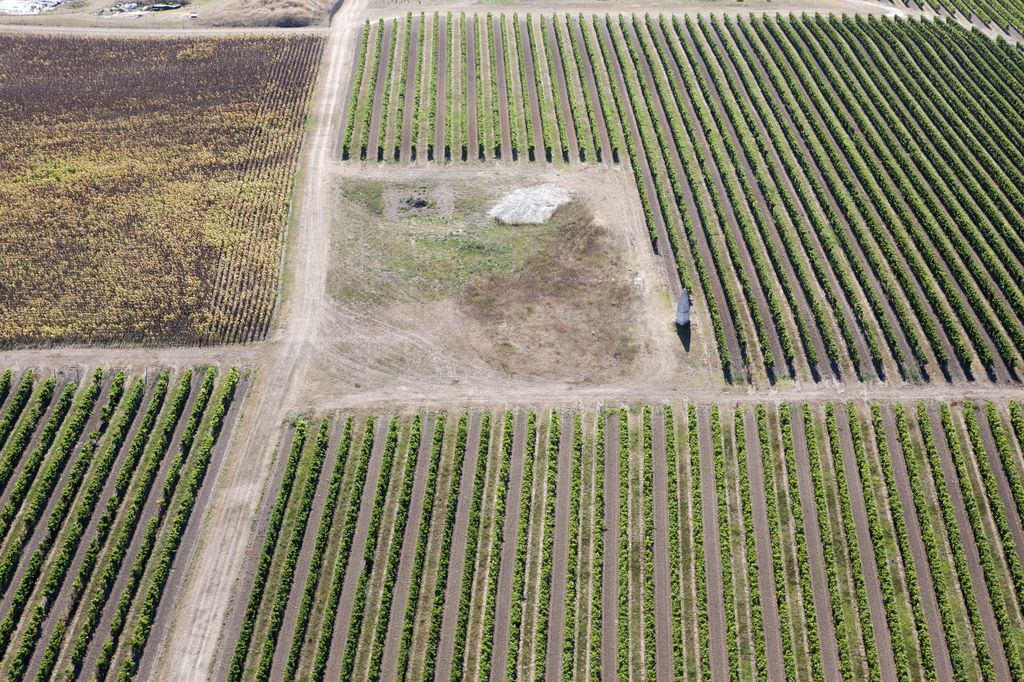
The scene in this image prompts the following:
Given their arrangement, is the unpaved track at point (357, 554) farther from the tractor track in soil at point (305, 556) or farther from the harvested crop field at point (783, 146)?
the harvested crop field at point (783, 146)

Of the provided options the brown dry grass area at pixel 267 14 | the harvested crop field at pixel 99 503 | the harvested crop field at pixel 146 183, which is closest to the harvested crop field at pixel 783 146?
the brown dry grass area at pixel 267 14

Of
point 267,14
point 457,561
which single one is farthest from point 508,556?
point 267,14

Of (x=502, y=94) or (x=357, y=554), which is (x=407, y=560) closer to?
(x=357, y=554)

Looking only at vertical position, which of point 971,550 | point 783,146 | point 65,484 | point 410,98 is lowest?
point 65,484

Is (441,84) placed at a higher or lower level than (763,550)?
higher

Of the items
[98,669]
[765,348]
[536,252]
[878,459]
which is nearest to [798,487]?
[878,459]

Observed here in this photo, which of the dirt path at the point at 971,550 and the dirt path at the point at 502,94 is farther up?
the dirt path at the point at 502,94

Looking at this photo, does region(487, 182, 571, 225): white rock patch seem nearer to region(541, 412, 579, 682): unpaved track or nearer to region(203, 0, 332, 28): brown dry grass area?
region(541, 412, 579, 682): unpaved track
